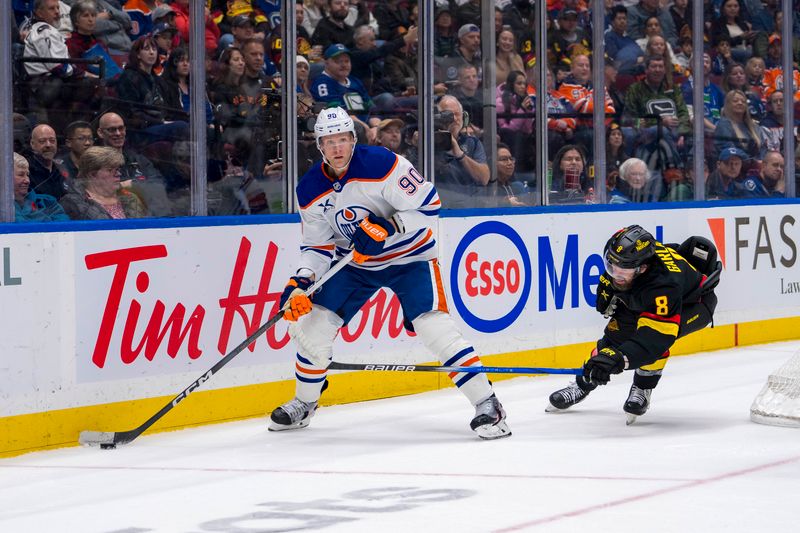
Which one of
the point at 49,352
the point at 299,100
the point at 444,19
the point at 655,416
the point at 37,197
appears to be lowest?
the point at 655,416

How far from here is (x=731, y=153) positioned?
9.30 meters

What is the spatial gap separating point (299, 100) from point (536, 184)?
70.7 inches

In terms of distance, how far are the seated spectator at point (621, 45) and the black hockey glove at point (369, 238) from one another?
10.8 ft

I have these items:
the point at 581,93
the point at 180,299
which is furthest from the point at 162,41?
the point at 581,93

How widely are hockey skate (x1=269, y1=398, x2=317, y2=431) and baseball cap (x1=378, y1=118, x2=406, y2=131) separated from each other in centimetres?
182

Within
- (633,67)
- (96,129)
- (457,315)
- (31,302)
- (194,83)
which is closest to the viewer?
(31,302)

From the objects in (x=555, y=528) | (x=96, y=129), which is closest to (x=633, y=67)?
(x=96, y=129)

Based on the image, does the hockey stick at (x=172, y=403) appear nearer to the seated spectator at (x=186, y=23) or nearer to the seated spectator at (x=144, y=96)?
the seated spectator at (x=144, y=96)

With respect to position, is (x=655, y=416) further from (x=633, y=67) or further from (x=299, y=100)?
(x=633, y=67)

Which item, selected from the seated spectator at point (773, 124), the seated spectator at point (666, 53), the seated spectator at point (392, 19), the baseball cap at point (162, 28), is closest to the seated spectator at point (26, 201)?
the baseball cap at point (162, 28)

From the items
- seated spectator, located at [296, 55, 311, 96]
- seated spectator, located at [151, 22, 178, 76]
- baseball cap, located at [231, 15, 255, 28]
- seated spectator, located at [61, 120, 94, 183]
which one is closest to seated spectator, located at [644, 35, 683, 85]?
seated spectator, located at [296, 55, 311, 96]

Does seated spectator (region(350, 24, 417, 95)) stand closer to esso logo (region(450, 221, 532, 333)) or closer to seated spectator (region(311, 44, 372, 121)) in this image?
seated spectator (region(311, 44, 372, 121))

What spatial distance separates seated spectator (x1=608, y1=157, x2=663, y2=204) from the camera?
8414 mm

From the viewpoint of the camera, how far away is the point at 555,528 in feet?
12.4
